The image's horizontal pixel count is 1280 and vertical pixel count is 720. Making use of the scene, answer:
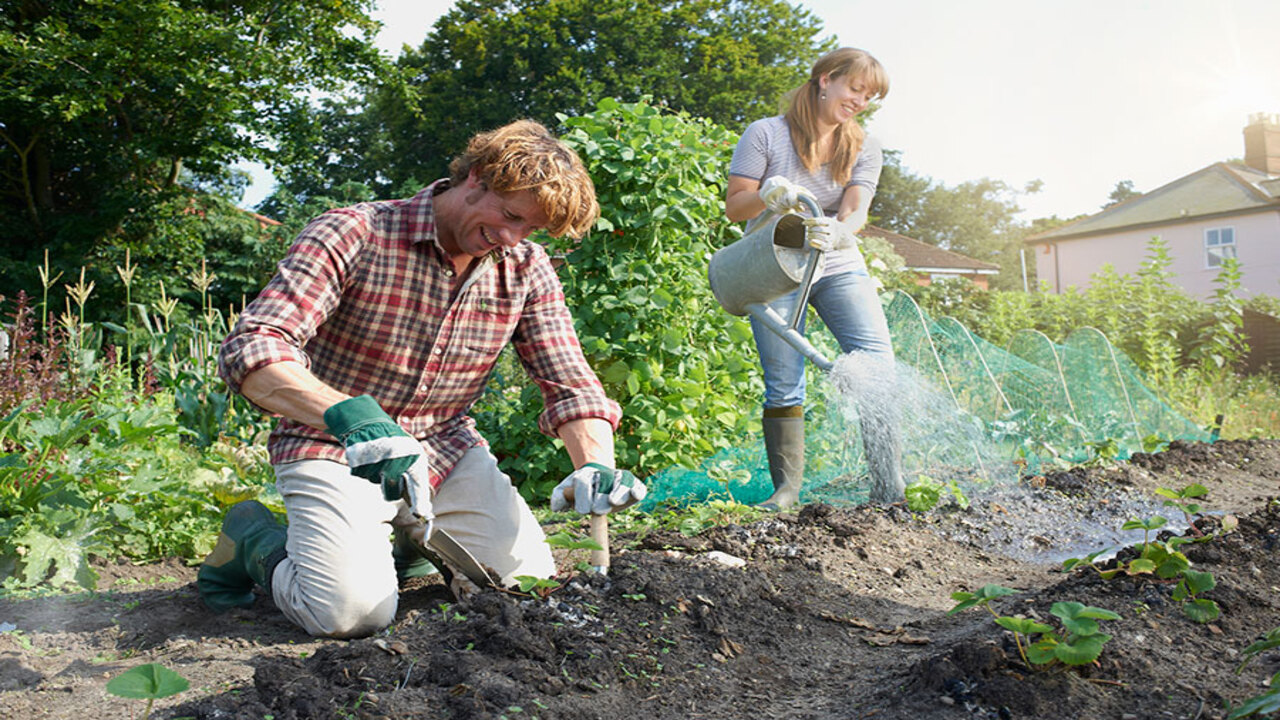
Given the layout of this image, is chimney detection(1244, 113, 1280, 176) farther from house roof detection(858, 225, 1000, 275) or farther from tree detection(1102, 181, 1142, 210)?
tree detection(1102, 181, 1142, 210)

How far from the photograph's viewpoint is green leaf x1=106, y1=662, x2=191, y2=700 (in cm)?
119

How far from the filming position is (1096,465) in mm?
4133

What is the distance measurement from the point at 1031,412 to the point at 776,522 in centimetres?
237

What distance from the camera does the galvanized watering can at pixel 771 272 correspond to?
2.94 metres

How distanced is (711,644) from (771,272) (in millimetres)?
1390

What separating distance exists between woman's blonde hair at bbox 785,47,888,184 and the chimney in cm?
2660

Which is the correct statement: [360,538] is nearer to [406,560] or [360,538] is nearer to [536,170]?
[406,560]

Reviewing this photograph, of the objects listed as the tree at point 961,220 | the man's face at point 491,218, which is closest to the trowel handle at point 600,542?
the man's face at point 491,218

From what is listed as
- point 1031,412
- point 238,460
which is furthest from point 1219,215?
point 238,460

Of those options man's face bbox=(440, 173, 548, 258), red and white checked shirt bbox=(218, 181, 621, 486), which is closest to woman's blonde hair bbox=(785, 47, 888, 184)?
red and white checked shirt bbox=(218, 181, 621, 486)

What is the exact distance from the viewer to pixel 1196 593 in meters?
1.71

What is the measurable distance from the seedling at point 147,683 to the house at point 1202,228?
22.7 m

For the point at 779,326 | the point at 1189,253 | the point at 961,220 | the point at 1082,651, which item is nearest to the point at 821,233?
the point at 779,326

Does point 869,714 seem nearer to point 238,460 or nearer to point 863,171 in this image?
point 863,171
